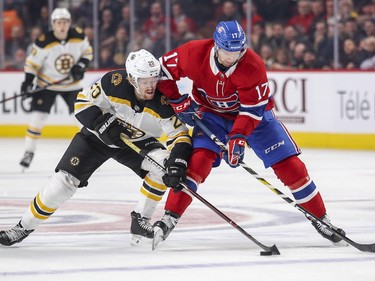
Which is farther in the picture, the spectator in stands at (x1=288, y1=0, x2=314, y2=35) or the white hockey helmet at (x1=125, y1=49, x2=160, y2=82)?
the spectator in stands at (x1=288, y1=0, x2=314, y2=35)

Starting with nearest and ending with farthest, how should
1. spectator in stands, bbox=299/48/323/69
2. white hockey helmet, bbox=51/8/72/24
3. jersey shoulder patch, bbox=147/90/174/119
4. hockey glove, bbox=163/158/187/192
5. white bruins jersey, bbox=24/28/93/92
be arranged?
hockey glove, bbox=163/158/187/192 → jersey shoulder patch, bbox=147/90/174/119 → white hockey helmet, bbox=51/8/72/24 → white bruins jersey, bbox=24/28/93/92 → spectator in stands, bbox=299/48/323/69

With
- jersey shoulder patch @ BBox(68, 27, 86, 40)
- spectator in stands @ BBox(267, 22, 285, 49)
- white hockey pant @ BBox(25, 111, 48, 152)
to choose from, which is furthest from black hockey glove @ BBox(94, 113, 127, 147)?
spectator in stands @ BBox(267, 22, 285, 49)

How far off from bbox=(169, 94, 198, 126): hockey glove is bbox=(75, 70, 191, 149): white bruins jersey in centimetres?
5

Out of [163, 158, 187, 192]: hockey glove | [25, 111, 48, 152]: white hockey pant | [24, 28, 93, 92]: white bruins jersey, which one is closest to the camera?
[163, 158, 187, 192]: hockey glove

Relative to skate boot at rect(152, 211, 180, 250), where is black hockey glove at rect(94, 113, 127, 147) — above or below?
above

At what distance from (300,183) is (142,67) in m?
0.96

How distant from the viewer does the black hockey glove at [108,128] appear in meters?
5.31

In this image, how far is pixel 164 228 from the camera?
5.31 m

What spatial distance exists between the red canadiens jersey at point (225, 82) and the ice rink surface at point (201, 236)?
2.04 feet

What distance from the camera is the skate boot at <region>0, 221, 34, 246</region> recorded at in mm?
5414

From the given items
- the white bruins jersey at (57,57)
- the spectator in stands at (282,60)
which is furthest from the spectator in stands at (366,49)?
the white bruins jersey at (57,57)

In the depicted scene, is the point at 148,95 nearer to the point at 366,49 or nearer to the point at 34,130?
the point at 34,130

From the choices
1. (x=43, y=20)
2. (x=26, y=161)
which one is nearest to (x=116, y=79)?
(x=26, y=161)

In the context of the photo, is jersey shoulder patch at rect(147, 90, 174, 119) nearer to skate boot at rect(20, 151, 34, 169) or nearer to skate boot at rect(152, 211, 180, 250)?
skate boot at rect(152, 211, 180, 250)
